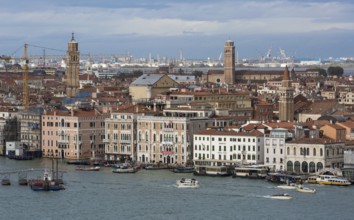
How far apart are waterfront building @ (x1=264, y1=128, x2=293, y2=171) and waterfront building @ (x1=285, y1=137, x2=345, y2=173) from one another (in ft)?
0.59

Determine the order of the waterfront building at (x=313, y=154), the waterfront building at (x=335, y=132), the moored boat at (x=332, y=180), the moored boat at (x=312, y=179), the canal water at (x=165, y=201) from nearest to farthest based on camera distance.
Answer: the canal water at (x=165, y=201) → the moored boat at (x=332, y=180) → the moored boat at (x=312, y=179) → the waterfront building at (x=313, y=154) → the waterfront building at (x=335, y=132)

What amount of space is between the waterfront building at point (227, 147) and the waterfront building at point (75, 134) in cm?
363

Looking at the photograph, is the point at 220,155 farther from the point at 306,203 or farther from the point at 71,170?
the point at 306,203

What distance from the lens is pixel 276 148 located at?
25188 millimetres

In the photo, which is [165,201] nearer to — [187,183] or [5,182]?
[187,183]

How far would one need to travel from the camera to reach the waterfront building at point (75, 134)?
1158 inches

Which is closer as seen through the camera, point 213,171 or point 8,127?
point 213,171

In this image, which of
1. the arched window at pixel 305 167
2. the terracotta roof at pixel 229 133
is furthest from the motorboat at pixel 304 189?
the terracotta roof at pixel 229 133

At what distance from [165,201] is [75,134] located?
339 inches

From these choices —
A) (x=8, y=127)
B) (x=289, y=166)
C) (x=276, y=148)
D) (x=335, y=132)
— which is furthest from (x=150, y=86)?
Answer: (x=289, y=166)

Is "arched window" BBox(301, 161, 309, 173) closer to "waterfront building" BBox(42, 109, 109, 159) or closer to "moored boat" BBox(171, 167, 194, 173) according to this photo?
"moored boat" BBox(171, 167, 194, 173)

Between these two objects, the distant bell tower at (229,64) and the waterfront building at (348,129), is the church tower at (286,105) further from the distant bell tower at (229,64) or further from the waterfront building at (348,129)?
the distant bell tower at (229,64)

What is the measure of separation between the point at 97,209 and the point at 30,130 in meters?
11.0

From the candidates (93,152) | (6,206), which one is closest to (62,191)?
(6,206)
